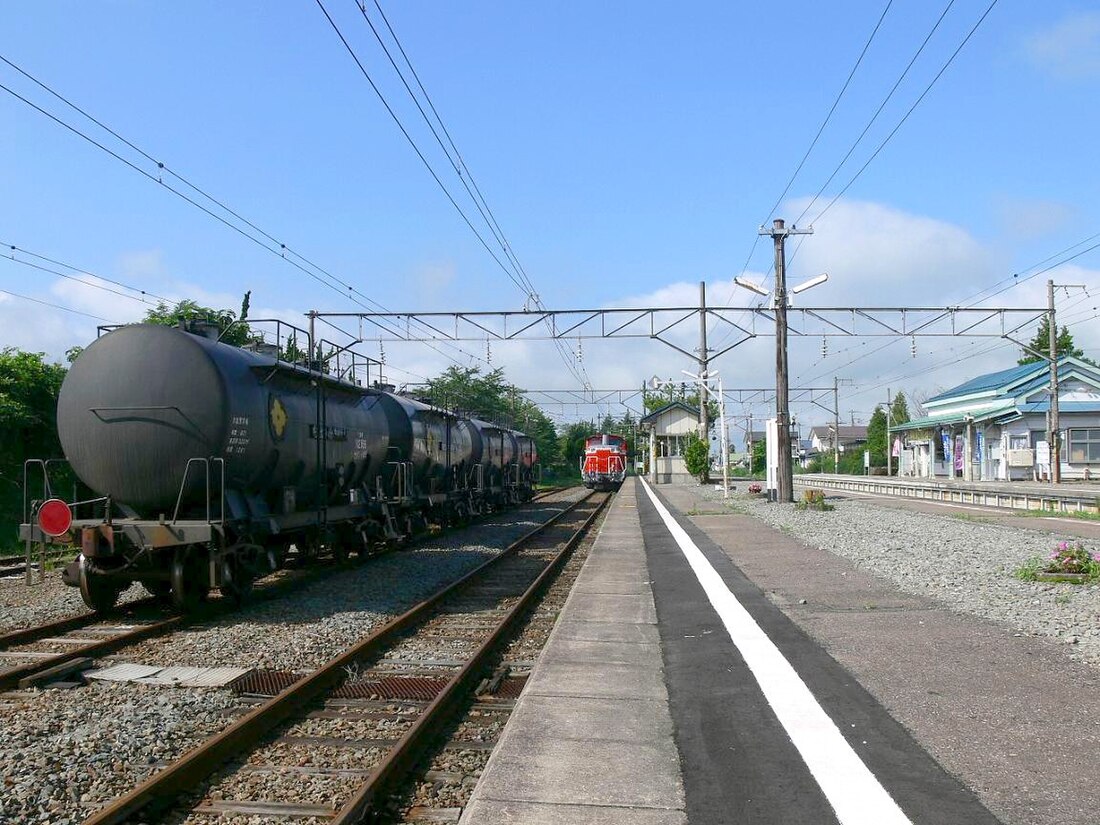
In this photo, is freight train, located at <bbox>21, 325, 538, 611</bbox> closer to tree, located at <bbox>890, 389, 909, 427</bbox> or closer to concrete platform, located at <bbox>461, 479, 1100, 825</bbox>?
concrete platform, located at <bbox>461, 479, 1100, 825</bbox>

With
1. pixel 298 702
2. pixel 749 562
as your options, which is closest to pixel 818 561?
pixel 749 562

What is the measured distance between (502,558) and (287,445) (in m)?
5.84

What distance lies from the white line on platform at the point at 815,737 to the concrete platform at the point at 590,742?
2.41 feet

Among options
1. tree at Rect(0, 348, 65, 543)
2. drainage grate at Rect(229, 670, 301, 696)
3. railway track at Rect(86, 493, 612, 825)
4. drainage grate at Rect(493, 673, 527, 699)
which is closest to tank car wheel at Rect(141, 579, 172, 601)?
railway track at Rect(86, 493, 612, 825)

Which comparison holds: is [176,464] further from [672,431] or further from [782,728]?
[672,431]

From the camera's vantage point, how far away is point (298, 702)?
682 cm

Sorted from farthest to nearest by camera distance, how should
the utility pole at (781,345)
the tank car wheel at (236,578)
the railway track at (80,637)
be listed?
the utility pole at (781,345) < the tank car wheel at (236,578) < the railway track at (80,637)

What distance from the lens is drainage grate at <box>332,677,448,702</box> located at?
286 inches

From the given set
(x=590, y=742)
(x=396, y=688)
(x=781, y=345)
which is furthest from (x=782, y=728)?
(x=781, y=345)

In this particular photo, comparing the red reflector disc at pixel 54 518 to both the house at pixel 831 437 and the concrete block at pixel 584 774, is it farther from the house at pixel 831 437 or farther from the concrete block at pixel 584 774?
the house at pixel 831 437

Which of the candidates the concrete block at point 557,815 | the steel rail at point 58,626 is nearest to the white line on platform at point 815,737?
the concrete block at point 557,815

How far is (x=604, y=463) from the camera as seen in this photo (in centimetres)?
5453

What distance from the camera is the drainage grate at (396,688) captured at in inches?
286

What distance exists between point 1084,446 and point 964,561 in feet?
126
